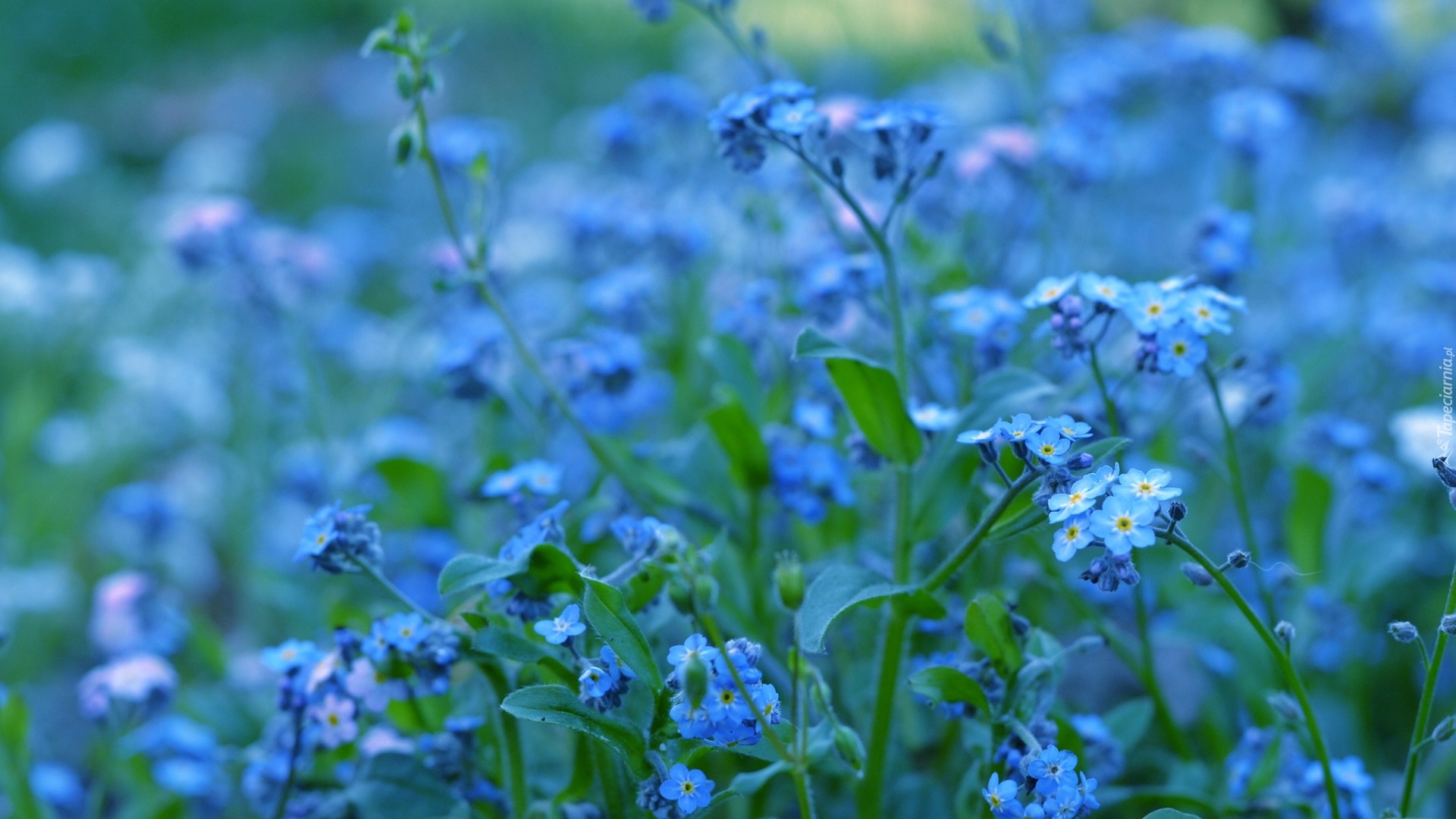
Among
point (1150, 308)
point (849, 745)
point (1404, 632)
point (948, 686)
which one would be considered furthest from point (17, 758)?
point (1404, 632)

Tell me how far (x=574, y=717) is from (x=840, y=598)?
1.42 ft

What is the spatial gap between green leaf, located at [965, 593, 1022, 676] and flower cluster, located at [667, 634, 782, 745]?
36cm

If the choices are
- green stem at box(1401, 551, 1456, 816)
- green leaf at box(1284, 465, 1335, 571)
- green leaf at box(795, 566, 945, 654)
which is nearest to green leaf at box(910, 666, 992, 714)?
green leaf at box(795, 566, 945, 654)

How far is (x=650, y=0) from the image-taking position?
8.22 feet

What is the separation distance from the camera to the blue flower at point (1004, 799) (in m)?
1.72

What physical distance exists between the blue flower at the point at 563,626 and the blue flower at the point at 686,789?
9.4 inches

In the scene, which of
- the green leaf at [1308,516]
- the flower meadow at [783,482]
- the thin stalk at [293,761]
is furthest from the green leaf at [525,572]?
the green leaf at [1308,516]

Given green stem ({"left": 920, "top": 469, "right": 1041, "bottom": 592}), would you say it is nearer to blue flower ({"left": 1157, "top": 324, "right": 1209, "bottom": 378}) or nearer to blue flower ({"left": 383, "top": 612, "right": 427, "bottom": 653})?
blue flower ({"left": 1157, "top": 324, "right": 1209, "bottom": 378})

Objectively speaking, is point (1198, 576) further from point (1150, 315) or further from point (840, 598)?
point (840, 598)

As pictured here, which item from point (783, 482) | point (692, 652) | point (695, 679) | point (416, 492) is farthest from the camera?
point (416, 492)

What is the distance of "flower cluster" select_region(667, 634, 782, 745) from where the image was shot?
5.33 ft

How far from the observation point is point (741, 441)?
2.33 metres

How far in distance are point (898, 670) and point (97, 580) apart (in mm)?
3219

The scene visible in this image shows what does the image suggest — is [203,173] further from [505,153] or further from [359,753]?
[359,753]
